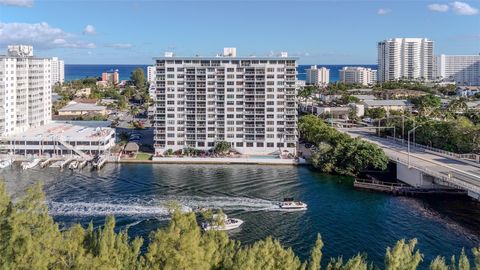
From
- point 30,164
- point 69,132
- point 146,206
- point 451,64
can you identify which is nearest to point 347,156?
point 146,206

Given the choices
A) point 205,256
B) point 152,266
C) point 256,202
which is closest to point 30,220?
point 152,266

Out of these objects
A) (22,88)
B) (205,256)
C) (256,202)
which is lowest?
(256,202)

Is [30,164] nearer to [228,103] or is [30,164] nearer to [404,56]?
[228,103]

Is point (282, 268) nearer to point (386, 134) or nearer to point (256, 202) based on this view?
point (256, 202)

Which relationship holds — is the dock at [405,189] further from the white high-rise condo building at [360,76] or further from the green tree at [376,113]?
the white high-rise condo building at [360,76]

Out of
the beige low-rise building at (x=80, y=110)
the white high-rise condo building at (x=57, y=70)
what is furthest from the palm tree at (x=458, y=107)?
the white high-rise condo building at (x=57, y=70)

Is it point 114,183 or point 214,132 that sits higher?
point 214,132
